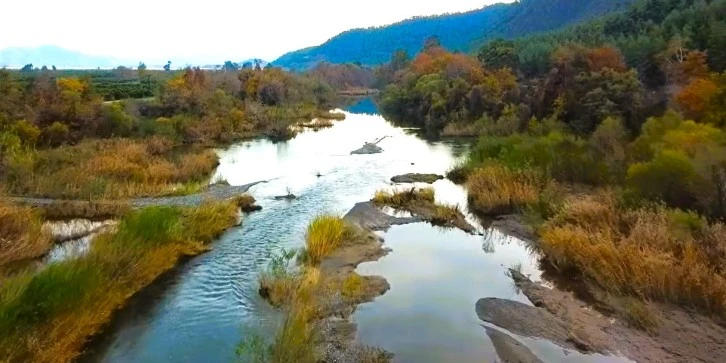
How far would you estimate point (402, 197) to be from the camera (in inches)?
1115

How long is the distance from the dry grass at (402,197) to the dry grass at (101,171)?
33.3 ft

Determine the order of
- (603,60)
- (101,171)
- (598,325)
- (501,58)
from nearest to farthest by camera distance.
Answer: (598,325) → (101,171) → (603,60) → (501,58)

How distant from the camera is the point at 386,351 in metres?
13.0

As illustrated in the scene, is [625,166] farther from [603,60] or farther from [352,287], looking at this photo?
[603,60]

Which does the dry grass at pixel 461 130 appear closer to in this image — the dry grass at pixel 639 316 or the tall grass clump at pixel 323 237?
the tall grass clump at pixel 323 237

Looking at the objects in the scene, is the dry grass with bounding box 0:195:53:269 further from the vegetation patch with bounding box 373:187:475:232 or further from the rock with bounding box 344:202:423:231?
the vegetation patch with bounding box 373:187:475:232

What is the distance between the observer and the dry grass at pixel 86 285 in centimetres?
1098

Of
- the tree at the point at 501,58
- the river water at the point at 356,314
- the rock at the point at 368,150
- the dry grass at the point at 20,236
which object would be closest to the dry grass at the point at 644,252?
the river water at the point at 356,314

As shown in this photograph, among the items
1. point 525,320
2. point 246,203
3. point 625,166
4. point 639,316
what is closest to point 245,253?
point 246,203

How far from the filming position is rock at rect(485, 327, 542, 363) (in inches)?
502

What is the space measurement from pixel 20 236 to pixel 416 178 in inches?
869

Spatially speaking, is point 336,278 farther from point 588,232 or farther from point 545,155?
point 545,155

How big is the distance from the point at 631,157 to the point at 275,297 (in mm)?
19592

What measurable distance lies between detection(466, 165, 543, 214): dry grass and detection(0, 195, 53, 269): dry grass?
60.0ft
